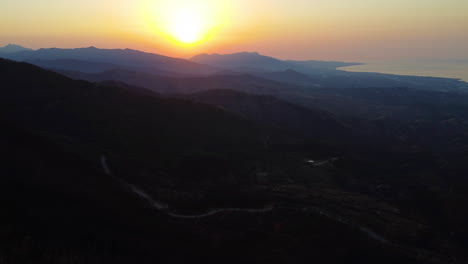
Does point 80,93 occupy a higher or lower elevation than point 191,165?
higher

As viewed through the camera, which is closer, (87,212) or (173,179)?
(87,212)

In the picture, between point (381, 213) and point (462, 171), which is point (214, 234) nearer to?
point (381, 213)

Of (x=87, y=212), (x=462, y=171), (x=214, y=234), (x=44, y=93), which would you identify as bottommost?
(x=462, y=171)

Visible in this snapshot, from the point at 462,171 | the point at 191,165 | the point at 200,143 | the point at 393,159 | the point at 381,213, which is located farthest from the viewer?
the point at 393,159

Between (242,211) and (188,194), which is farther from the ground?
(242,211)

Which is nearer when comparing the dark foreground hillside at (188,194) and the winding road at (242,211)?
the dark foreground hillside at (188,194)

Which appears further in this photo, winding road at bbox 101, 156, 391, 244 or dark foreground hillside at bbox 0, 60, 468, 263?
winding road at bbox 101, 156, 391, 244

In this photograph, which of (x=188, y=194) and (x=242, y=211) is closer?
(x=242, y=211)

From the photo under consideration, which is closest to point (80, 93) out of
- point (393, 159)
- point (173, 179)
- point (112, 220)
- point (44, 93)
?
point (44, 93)
